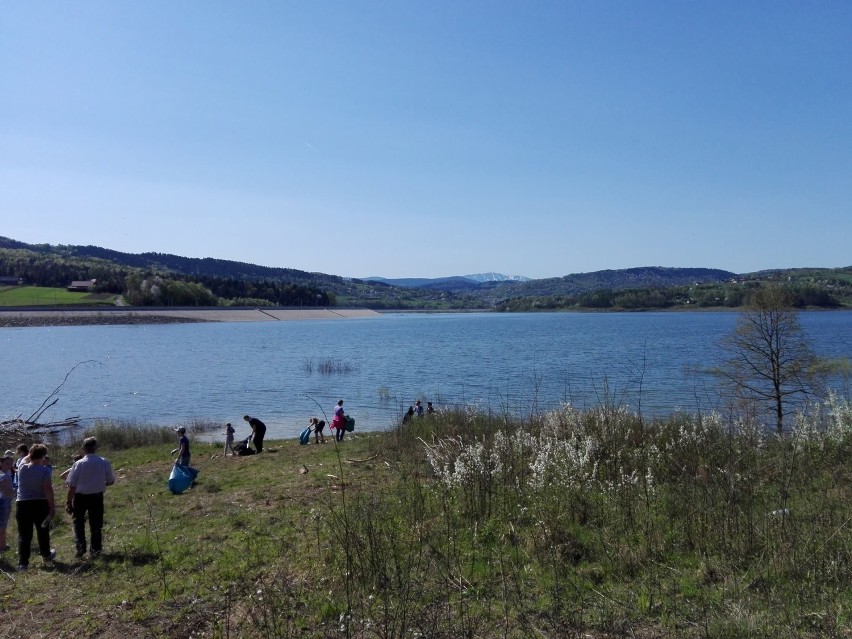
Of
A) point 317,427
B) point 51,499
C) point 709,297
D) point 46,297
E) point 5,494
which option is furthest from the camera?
point 709,297

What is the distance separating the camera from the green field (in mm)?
132375

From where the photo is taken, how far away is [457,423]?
1634 centimetres

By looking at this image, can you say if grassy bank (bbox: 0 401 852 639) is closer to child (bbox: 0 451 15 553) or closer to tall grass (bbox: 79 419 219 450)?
child (bbox: 0 451 15 553)

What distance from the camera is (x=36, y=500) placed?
9453 mm

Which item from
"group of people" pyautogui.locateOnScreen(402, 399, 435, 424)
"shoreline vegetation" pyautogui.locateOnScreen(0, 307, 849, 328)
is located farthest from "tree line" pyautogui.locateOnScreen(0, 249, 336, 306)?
"group of people" pyautogui.locateOnScreen(402, 399, 435, 424)

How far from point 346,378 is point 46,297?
4547 inches

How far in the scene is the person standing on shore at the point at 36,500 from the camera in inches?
365

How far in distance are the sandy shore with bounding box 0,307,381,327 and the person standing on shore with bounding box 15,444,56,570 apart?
12781 centimetres

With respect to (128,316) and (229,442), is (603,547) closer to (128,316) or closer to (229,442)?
(229,442)

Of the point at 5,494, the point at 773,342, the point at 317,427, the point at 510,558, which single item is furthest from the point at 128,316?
the point at 510,558

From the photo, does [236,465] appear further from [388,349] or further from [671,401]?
[388,349]

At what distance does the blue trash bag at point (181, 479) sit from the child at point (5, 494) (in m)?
3.76

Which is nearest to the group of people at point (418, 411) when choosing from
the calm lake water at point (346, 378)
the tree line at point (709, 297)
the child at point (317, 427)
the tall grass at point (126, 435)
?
the calm lake water at point (346, 378)

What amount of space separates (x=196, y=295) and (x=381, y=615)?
160 meters
